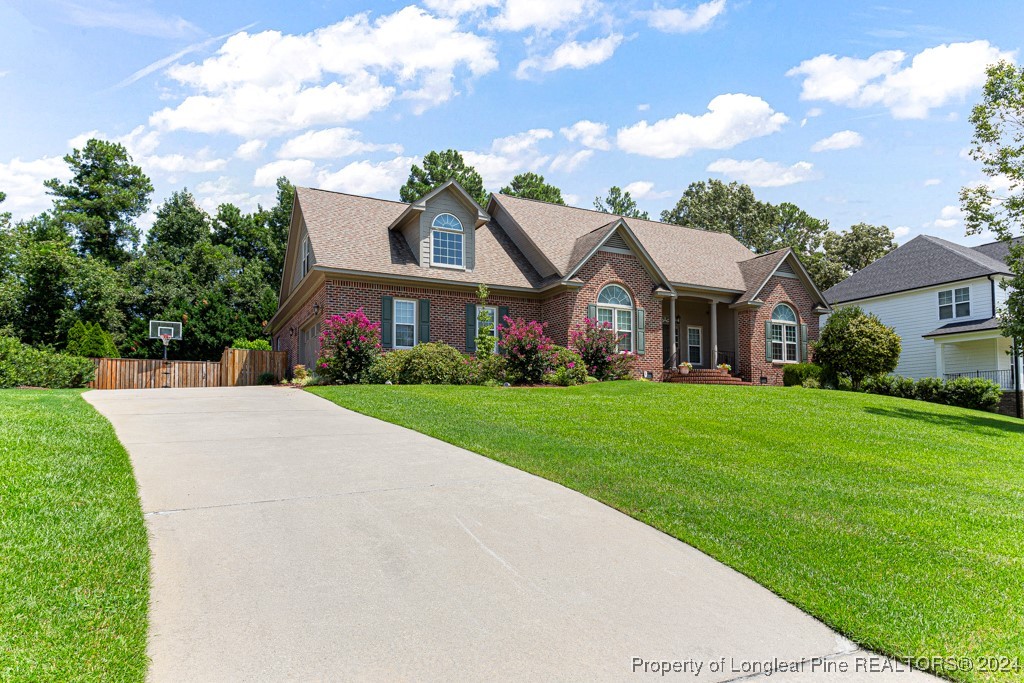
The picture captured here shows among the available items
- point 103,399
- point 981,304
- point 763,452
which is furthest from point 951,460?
point 981,304

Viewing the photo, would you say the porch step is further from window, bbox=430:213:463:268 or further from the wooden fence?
the wooden fence

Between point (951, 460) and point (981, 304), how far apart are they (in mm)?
21149

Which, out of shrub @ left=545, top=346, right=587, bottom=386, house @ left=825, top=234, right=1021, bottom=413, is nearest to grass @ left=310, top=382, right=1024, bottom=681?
shrub @ left=545, top=346, right=587, bottom=386

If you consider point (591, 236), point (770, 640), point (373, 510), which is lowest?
point (770, 640)

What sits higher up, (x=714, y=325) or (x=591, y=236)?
(x=591, y=236)

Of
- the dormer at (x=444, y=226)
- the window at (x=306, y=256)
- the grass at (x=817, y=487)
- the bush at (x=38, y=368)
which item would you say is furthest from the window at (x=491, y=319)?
the bush at (x=38, y=368)

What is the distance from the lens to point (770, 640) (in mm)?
3760

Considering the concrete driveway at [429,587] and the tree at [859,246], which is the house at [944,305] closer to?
the tree at [859,246]

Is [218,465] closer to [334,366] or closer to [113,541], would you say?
[113,541]

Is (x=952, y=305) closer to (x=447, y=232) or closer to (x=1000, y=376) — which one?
(x=1000, y=376)

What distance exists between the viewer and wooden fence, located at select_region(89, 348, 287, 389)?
23.0m

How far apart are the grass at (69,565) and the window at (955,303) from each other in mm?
30795

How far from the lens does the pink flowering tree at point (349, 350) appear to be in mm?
17156

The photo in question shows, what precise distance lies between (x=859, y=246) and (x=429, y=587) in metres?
47.6
